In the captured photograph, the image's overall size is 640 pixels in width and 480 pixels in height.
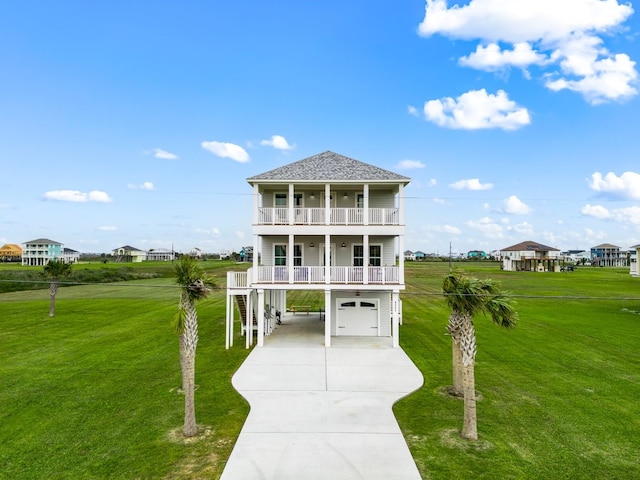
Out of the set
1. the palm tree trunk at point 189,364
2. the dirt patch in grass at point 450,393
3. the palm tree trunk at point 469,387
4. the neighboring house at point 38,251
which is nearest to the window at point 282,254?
the dirt patch in grass at point 450,393

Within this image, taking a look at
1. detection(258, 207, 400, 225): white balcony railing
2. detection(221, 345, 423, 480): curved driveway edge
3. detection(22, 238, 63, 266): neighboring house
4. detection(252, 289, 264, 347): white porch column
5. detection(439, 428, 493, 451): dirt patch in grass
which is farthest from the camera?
detection(22, 238, 63, 266): neighboring house

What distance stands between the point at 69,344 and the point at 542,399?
20756mm

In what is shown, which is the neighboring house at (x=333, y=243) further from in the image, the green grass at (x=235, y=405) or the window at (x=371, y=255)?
the green grass at (x=235, y=405)

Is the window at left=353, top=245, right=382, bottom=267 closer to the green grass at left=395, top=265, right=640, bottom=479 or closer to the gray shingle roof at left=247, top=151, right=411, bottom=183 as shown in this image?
the gray shingle roof at left=247, top=151, right=411, bottom=183

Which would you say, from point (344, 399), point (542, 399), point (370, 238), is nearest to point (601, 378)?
point (542, 399)

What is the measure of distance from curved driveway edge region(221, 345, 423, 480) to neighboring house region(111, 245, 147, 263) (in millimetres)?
143536

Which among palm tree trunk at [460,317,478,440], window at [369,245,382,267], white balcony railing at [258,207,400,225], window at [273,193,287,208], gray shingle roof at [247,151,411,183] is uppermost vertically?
gray shingle roof at [247,151,411,183]

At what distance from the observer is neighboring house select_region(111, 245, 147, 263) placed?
142m

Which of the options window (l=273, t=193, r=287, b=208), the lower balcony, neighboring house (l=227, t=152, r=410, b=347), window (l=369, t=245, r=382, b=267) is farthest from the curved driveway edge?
window (l=273, t=193, r=287, b=208)

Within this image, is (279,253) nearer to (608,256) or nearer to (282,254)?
(282,254)

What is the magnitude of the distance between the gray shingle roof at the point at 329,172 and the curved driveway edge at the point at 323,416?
26.3 ft

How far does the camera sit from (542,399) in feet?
37.6

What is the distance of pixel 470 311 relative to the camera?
392 inches

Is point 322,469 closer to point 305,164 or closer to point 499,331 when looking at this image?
point 305,164
